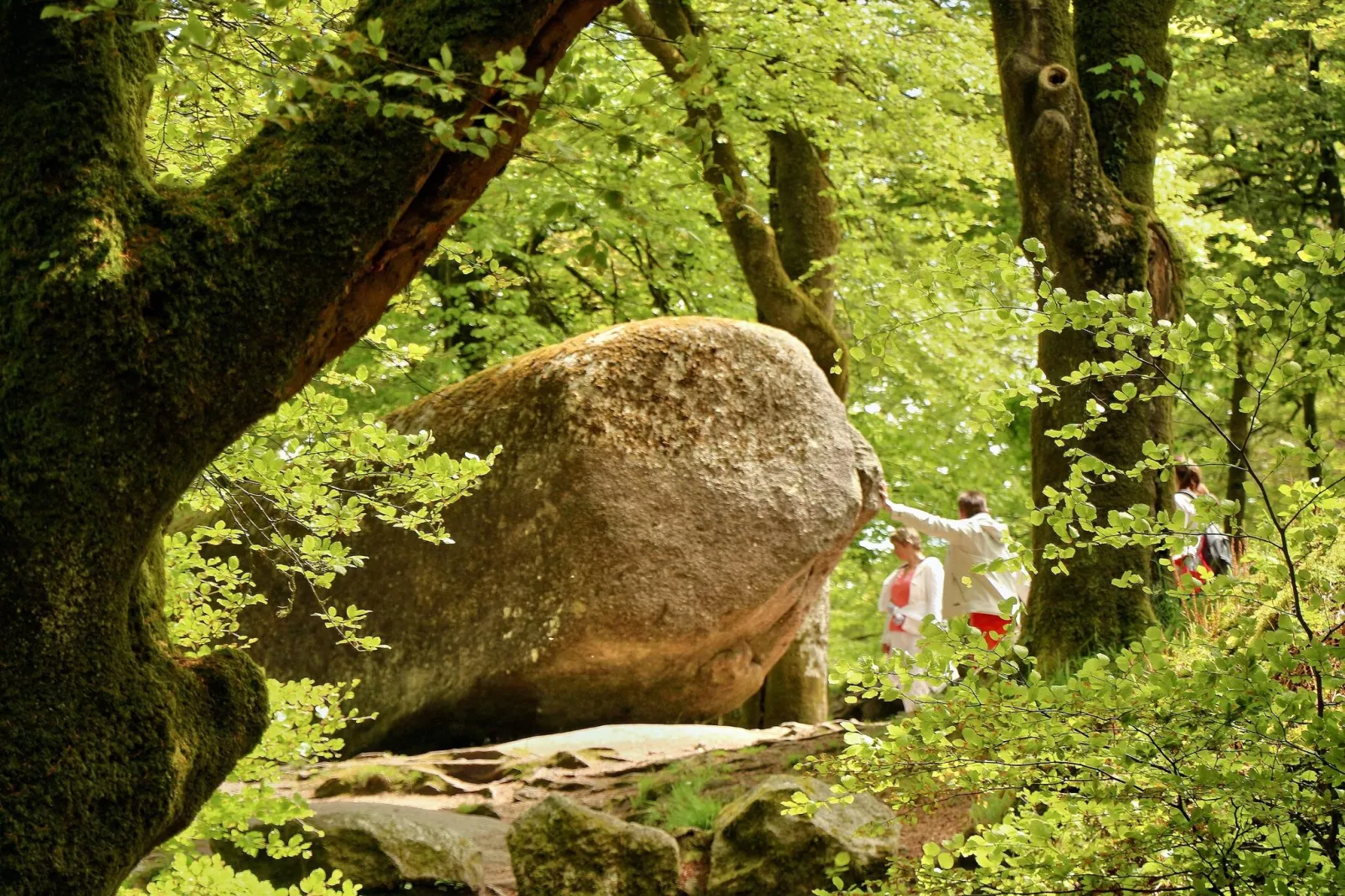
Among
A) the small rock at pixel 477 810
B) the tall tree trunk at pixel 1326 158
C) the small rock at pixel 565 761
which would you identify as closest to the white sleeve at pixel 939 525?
the small rock at pixel 565 761

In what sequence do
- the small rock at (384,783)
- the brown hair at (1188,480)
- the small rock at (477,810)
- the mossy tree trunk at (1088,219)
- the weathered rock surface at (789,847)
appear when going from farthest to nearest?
the brown hair at (1188,480), the small rock at (384,783), the small rock at (477,810), the mossy tree trunk at (1088,219), the weathered rock surface at (789,847)

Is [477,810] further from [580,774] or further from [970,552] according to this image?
[970,552]

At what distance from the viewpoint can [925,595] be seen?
355 inches

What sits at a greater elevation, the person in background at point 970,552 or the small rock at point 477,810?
the person in background at point 970,552

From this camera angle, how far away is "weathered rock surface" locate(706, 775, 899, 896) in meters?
5.84

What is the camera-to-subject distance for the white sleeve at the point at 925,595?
9.01 meters

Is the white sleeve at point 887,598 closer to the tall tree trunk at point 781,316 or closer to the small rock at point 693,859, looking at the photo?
the tall tree trunk at point 781,316

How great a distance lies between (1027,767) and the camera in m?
3.01

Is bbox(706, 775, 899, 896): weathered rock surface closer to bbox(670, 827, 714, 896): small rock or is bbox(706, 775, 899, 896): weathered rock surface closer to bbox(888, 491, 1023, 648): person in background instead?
bbox(670, 827, 714, 896): small rock

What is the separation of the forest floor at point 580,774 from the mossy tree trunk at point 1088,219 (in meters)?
1.52

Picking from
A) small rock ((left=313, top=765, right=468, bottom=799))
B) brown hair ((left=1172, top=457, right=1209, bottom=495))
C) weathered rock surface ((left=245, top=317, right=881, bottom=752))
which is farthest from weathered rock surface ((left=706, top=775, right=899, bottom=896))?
brown hair ((left=1172, top=457, right=1209, bottom=495))

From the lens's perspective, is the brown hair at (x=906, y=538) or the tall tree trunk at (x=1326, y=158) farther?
the tall tree trunk at (x=1326, y=158)

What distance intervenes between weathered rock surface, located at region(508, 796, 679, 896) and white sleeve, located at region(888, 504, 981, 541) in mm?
2928

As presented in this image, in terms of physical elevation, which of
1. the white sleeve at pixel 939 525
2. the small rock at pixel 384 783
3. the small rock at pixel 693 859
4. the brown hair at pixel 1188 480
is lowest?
the small rock at pixel 693 859
